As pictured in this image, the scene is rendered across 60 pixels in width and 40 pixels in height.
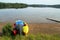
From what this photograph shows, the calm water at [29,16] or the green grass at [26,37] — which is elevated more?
the green grass at [26,37]

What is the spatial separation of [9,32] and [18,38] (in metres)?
1.29

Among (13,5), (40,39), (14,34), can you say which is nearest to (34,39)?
(40,39)

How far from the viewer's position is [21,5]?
94688 millimetres

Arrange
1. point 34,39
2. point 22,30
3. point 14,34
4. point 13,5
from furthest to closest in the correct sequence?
1. point 13,5
2. point 22,30
3. point 14,34
4. point 34,39

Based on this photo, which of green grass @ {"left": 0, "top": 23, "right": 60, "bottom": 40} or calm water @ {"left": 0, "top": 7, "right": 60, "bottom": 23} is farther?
calm water @ {"left": 0, "top": 7, "right": 60, "bottom": 23}

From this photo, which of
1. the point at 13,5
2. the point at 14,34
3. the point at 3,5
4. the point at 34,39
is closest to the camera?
the point at 34,39

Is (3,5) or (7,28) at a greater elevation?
(7,28)

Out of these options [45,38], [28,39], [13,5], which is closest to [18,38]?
[28,39]

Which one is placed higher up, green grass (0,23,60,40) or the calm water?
green grass (0,23,60,40)

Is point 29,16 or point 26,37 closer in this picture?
point 26,37

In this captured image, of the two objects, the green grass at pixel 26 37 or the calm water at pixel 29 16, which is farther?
the calm water at pixel 29 16

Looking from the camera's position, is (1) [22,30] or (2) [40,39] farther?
(1) [22,30]

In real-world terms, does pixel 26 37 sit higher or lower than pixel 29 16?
higher

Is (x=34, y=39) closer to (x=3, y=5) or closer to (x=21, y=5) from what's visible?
(x=3, y=5)
